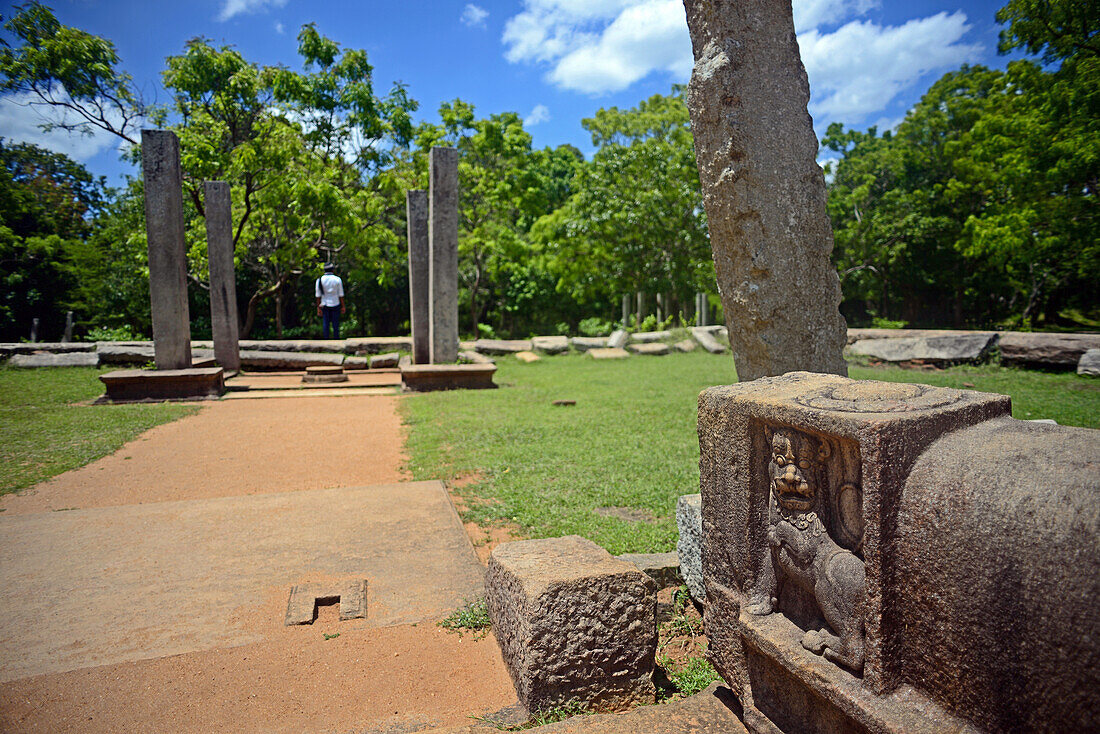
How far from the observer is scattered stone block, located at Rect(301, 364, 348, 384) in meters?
10.9

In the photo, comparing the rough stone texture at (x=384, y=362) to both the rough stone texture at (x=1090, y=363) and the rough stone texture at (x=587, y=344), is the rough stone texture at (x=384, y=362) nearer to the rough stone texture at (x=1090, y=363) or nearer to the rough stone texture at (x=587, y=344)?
the rough stone texture at (x=587, y=344)

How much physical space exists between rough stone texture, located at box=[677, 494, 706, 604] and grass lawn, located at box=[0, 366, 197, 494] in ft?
15.9

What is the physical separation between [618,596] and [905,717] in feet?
3.50

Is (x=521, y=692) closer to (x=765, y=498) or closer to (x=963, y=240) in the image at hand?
(x=765, y=498)

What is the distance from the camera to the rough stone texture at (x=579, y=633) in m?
2.32

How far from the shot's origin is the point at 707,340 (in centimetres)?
1470

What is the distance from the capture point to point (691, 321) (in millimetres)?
20188

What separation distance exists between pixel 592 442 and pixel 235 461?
3.28 m

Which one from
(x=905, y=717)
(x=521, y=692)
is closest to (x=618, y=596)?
(x=521, y=692)

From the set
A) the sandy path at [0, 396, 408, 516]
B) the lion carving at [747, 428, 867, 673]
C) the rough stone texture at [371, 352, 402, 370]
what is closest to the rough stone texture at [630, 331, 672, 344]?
the rough stone texture at [371, 352, 402, 370]

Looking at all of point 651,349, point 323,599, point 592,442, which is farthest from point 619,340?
point 323,599

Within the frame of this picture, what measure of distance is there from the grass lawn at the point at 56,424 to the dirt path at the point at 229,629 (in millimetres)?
508

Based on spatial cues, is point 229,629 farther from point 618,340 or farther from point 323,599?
point 618,340

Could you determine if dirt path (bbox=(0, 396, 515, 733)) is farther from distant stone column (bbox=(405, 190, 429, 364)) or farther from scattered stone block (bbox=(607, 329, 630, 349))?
scattered stone block (bbox=(607, 329, 630, 349))
